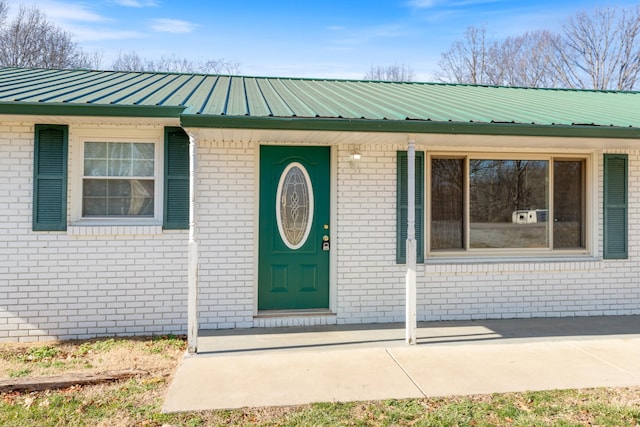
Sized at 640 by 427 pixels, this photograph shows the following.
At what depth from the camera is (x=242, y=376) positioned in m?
4.29

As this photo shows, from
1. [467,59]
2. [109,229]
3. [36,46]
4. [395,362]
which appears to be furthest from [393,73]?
[395,362]

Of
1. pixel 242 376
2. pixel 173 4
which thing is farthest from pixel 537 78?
pixel 242 376

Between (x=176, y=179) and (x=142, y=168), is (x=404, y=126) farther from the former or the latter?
(x=142, y=168)

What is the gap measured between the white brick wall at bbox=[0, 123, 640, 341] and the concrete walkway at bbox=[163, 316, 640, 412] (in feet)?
1.28

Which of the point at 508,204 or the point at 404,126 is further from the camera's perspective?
the point at 508,204

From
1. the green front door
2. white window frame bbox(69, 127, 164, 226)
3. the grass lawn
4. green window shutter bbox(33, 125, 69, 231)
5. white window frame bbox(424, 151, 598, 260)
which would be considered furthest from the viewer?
white window frame bbox(424, 151, 598, 260)

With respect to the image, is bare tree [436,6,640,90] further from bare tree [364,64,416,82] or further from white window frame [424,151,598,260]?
white window frame [424,151,598,260]

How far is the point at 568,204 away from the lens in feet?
22.4

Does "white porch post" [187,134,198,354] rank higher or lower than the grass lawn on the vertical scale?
higher

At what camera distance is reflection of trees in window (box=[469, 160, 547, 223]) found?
6.60 m

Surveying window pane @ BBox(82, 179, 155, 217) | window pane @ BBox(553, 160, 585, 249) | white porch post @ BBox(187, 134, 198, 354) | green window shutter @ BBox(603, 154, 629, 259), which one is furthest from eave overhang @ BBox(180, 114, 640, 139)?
window pane @ BBox(82, 179, 155, 217)

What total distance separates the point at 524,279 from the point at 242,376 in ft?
13.8

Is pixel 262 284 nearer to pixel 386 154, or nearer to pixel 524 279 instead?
pixel 386 154

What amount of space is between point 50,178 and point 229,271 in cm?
235
